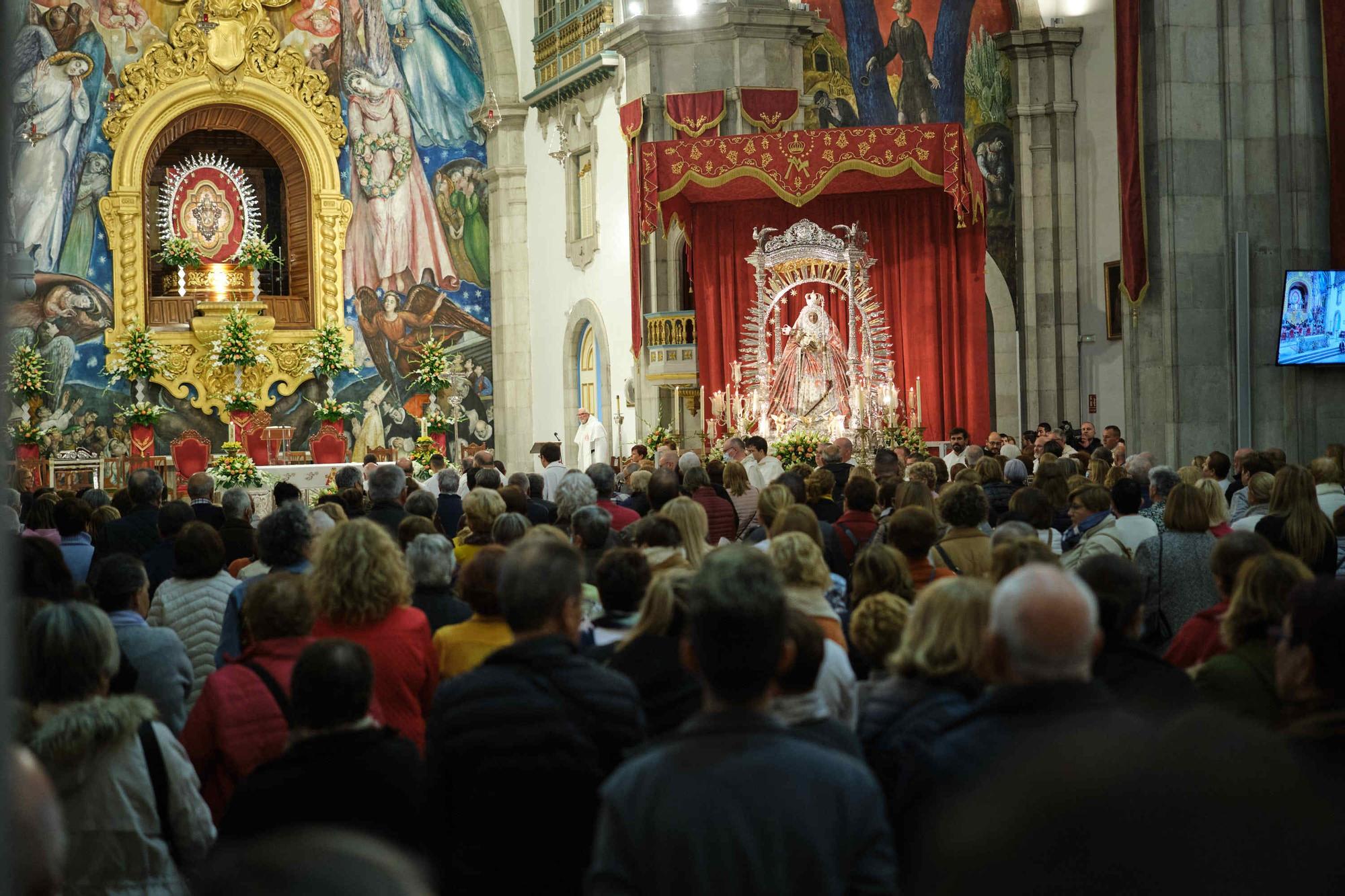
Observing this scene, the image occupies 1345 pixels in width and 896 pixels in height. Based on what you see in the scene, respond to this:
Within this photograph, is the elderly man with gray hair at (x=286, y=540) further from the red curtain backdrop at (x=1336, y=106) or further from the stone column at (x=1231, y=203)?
the red curtain backdrop at (x=1336, y=106)

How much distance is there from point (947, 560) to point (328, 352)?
17.9 m

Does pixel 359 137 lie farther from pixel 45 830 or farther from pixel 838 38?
pixel 45 830

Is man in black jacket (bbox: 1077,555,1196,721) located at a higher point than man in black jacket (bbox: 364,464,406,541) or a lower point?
lower

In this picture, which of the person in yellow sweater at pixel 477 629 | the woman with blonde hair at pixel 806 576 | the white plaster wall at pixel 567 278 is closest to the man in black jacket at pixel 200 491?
the person in yellow sweater at pixel 477 629

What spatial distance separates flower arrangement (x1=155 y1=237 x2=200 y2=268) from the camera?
76.6ft

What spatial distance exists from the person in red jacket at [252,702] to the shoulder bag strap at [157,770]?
36cm

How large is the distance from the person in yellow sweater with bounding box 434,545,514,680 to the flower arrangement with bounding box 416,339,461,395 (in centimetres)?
1914

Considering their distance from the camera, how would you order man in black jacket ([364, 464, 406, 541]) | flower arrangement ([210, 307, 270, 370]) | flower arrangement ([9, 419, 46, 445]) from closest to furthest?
man in black jacket ([364, 464, 406, 541]), flower arrangement ([9, 419, 46, 445]), flower arrangement ([210, 307, 270, 370])

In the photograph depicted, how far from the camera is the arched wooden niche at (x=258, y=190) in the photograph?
23578 millimetres

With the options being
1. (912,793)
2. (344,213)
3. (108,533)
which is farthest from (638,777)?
(344,213)

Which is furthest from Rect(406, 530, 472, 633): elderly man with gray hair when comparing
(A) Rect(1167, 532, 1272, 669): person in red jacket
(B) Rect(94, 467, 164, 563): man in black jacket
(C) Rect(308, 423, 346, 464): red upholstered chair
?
(C) Rect(308, 423, 346, 464): red upholstered chair

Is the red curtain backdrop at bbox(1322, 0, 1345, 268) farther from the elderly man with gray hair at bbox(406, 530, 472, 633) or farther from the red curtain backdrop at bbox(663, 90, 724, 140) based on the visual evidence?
the elderly man with gray hair at bbox(406, 530, 472, 633)

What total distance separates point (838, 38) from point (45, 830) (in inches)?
804

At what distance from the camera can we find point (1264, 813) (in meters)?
1.16
